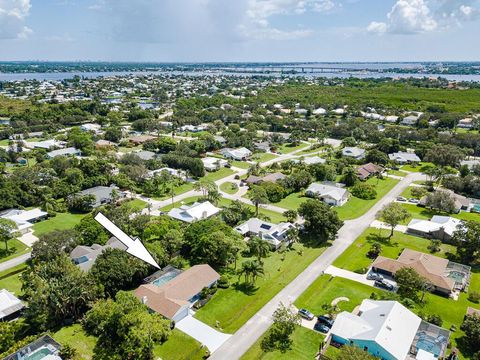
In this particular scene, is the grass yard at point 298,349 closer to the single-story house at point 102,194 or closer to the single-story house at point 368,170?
the single-story house at point 102,194

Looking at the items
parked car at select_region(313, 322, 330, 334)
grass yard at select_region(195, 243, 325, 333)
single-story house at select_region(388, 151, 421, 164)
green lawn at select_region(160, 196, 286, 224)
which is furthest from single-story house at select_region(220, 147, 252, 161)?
parked car at select_region(313, 322, 330, 334)

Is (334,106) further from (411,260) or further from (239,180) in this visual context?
(411,260)

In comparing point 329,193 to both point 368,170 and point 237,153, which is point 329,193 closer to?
point 368,170

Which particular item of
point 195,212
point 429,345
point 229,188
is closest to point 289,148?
point 229,188

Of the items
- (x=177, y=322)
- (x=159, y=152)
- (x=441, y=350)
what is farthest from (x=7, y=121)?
(x=441, y=350)

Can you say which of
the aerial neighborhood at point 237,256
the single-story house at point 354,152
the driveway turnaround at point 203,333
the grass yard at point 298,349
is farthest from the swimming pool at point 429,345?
the single-story house at point 354,152

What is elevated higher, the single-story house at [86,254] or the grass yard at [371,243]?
the single-story house at [86,254]
